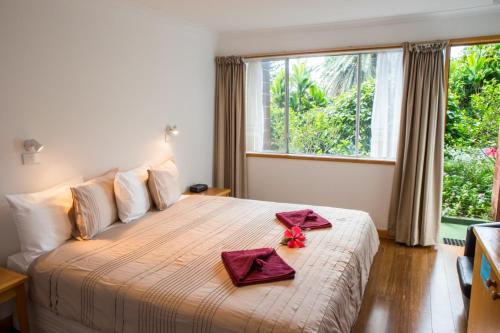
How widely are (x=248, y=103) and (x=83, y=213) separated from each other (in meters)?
2.69

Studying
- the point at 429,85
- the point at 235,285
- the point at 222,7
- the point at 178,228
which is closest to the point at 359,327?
the point at 235,285

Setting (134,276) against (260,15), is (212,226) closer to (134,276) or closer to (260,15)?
(134,276)

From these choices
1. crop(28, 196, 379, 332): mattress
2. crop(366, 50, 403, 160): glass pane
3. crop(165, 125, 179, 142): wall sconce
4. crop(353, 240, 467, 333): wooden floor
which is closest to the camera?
crop(28, 196, 379, 332): mattress

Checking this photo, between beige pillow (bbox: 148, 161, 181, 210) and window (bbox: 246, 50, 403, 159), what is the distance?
157cm

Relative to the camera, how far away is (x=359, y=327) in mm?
2375

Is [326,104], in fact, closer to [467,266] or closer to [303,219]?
[303,219]

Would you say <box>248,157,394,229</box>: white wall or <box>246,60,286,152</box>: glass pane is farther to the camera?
<box>246,60,286,152</box>: glass pane

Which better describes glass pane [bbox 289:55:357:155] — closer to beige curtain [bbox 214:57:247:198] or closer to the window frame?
the window frame

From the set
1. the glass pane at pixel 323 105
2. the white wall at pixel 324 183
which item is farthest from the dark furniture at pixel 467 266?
the glass pane at pixel 323 105

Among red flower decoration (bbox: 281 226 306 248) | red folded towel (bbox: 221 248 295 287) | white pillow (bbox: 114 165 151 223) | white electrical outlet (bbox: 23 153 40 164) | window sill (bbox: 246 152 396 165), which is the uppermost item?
white electrical outlet (bbox: 23 153 40 164)

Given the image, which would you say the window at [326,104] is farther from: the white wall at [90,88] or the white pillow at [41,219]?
the white pillow at [41,219]

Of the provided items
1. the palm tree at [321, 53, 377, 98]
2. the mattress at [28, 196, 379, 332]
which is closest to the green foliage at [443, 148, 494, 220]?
the palm tree at [321, 53, 377, 98]

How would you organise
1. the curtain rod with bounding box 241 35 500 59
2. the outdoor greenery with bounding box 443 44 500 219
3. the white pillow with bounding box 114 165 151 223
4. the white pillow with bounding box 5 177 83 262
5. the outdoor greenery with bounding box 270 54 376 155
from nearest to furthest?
A: the white pillow with bounding box 5 177 83 262 → the white pillow with bounding box 114 165 151 223 → the curtain rod with bounding box 241 35 500 59 → the outdoor greenery with bounding box 270 54 376 155 → the outdoor greenery with bounding box 443 44 500 219

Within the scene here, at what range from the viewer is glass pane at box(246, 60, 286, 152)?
4469 millimetres
